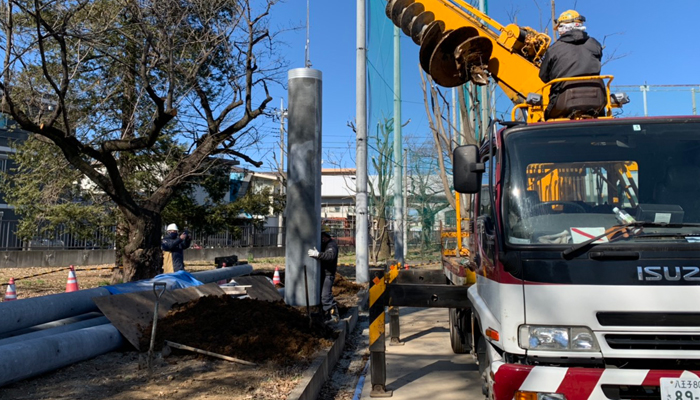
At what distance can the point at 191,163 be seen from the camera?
11773mm

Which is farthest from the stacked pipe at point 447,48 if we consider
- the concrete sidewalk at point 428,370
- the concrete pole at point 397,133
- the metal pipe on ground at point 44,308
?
the concrete pole at point 397,133

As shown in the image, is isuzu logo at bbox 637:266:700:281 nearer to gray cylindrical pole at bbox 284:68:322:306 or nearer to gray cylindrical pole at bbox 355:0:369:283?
gray cylindrical pole at bbox 284:68:322:306

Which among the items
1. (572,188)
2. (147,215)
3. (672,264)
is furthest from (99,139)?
(672,264)

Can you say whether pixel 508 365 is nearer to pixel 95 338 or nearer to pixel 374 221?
pixel 95 338

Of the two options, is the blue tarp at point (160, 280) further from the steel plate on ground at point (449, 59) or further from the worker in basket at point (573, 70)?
the worker in basket at point (573, 70)

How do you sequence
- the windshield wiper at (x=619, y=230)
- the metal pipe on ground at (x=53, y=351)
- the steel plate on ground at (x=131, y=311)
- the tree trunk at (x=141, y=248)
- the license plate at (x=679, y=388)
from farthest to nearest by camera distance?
the tree trunk at (x=141, y=248), the steel plate on ground at (x=131, y=311), the metal pipe on ground at (x=53, y=351), the windshield wiper at (x=619, y=230), the license plate at (x=679, y=388)

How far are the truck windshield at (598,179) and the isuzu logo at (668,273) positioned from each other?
27 cm

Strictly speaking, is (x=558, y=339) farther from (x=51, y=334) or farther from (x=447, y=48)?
(x=51, y=334)

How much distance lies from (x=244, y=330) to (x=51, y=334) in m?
2.13

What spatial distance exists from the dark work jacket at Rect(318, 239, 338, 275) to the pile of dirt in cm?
141

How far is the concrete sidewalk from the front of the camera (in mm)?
5688

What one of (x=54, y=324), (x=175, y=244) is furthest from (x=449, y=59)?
(x=175, y=244)

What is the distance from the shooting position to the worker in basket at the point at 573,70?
15.6 ft

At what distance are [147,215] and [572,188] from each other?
30.9 feet
